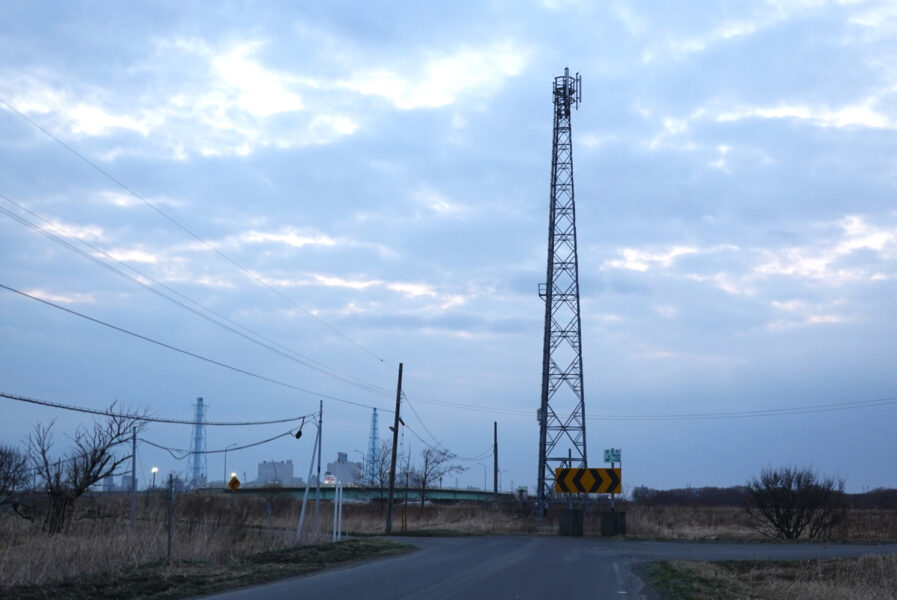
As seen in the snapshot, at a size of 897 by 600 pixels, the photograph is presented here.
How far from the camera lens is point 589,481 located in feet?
119

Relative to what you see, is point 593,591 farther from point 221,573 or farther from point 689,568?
point 221,573

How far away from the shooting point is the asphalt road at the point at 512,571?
15000 mm

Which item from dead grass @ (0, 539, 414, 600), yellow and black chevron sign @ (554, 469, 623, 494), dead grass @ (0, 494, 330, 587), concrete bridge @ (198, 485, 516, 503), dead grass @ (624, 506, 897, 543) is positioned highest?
yellow and black chevron sign @ (554, 469, 623, 494)

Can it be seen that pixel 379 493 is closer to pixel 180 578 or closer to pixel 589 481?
pixel 589 481

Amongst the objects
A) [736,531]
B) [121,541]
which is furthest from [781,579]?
[736,531]

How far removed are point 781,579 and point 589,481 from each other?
16.8 metres

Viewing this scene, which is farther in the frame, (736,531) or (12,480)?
(736,531)

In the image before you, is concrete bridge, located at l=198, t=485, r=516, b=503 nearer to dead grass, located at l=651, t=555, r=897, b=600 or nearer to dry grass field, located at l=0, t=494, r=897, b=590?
dry grass field, located at l=0, t=494, r=897, b=590

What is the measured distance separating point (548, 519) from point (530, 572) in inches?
1049

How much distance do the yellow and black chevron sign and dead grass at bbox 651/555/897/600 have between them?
12.9m

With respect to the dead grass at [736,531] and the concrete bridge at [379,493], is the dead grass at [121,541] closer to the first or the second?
the dead grass at [736,531]

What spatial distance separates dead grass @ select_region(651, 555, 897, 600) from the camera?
14.9 m

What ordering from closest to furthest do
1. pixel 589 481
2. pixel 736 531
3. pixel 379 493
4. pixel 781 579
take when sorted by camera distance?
pixel 781 579 < pixel 589 481 < pixel 736 531 < pixel 379 493

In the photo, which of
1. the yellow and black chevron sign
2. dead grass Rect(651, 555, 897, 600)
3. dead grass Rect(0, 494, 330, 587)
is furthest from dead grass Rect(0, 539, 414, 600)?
the yellow and black chevron sign
